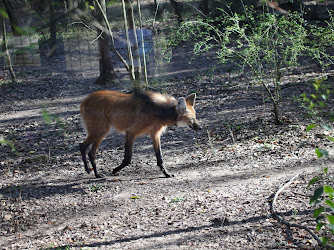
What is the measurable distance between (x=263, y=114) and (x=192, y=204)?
3883 millimetres

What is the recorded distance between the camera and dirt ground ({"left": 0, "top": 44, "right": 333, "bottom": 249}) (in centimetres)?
338

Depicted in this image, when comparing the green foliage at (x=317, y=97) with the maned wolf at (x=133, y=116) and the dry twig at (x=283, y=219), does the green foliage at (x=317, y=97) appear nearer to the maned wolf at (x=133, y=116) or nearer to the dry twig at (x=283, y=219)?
the dry twig at (x=283, y=219)

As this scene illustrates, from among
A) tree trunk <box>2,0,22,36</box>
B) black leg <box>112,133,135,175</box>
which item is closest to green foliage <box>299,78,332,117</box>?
tree trunk <box>2,0,22,36</box>

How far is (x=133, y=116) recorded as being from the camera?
5.06 meters

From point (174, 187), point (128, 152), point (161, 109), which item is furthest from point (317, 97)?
point (128, 152)

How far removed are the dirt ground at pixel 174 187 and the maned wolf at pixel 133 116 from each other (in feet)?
1.76

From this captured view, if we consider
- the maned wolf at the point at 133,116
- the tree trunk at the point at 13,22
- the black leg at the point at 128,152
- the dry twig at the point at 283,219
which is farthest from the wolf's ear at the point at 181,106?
the tree trunk at the point at 13,22

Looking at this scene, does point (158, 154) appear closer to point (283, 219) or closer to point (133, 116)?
point (133, 116)

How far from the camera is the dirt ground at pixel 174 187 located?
133 inches

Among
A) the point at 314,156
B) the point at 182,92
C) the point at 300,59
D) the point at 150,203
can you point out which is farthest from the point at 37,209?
the point at 300,59

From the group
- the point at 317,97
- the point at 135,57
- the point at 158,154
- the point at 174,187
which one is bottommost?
the point at 174,187

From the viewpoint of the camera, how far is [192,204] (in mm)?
4035

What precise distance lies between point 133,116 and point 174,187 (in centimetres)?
122

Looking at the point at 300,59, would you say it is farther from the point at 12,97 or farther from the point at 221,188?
the point at 12,97
